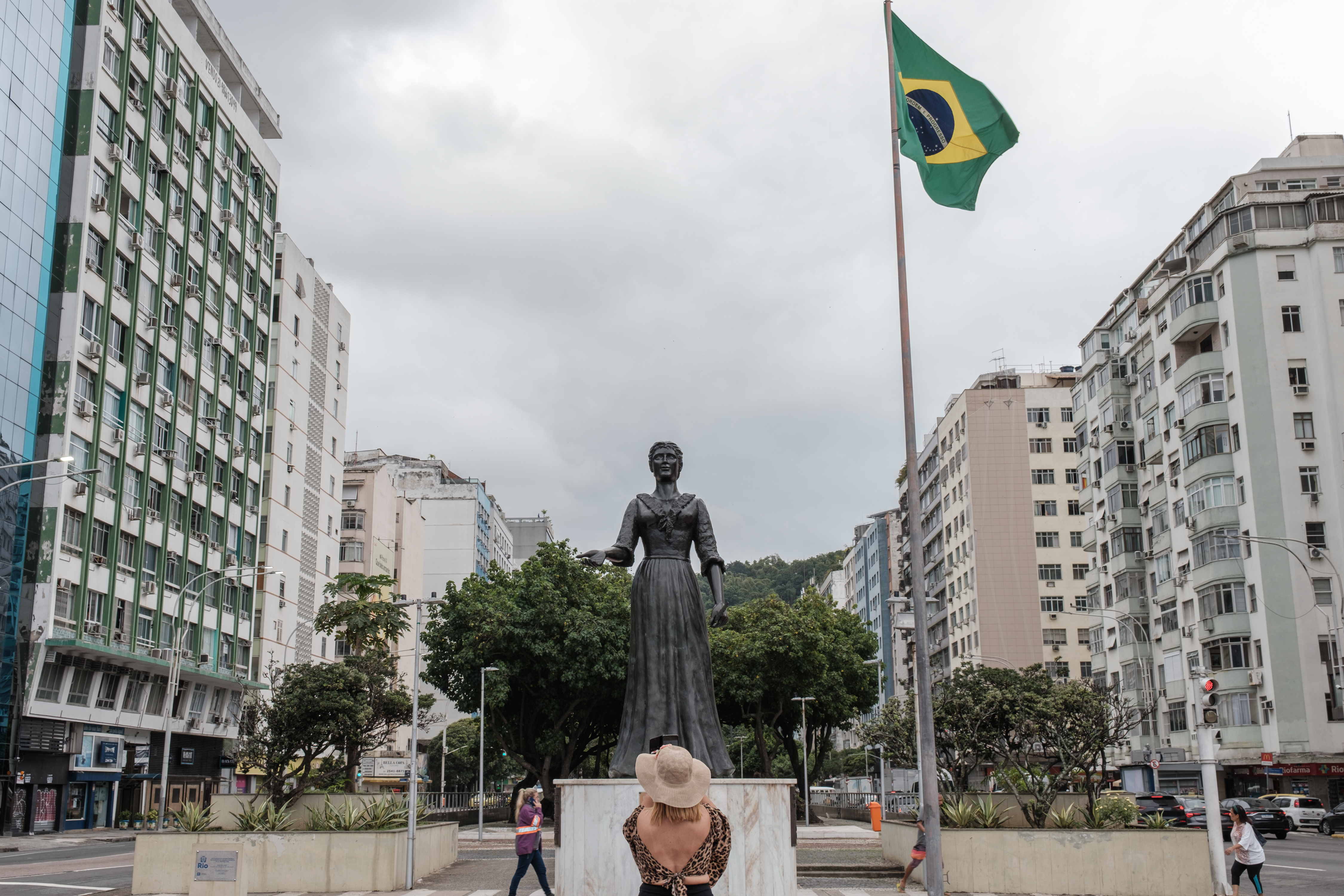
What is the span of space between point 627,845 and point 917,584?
583 centimetres

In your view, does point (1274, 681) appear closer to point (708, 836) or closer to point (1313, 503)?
point (1313, 503)

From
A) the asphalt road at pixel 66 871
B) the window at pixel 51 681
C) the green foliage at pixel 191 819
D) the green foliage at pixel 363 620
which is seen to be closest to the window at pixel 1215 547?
the green foliage at pixel 363 620

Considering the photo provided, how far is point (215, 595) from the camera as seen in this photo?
2280 inches

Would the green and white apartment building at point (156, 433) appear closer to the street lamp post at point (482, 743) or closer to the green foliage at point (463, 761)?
the street lamp post at point (482, 743)

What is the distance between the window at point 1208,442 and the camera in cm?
5397

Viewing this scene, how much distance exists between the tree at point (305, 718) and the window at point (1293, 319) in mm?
41101

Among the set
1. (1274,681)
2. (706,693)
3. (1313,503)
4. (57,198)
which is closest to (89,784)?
(57,198)

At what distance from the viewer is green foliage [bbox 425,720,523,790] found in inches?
3253

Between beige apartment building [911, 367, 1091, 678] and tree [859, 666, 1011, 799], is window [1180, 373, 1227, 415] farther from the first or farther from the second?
beige apartment building [911, 367, 1091, 678]

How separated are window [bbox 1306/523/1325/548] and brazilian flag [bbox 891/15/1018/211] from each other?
136 ft

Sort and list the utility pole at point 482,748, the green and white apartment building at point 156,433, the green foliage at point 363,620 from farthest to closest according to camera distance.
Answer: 1. the green foliage at point 363,620
2. the green and white apartment building at point 156,433
3. the utility pole at point 482,748

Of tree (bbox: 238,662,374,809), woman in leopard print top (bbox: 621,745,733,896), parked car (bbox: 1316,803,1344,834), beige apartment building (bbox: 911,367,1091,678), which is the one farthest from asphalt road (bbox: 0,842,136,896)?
beige apartment building (bbox: 911,367,1091,678)

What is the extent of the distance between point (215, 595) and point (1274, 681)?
154ft

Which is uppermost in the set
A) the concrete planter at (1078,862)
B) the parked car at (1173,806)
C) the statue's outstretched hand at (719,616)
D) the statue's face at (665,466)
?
the statue's face at (665,466)
